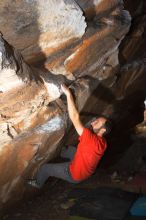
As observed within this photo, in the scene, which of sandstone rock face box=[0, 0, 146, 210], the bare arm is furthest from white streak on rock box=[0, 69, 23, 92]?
the bare arm

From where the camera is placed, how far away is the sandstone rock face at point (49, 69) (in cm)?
363

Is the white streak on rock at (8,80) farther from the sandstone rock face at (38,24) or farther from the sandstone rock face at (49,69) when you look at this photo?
the sandstone rock face at (38,24)

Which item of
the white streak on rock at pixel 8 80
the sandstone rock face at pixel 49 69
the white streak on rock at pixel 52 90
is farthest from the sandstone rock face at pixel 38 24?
the white streak on rock at pixel 8 80

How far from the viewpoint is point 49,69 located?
4391 mm

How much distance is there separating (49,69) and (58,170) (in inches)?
83.0

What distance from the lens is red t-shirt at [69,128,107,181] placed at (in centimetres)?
494

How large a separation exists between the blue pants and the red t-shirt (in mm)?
173

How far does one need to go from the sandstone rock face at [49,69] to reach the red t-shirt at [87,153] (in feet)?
1.97

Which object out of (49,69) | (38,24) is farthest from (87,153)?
(38,24)

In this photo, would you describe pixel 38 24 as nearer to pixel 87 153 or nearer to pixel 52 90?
pixel 52 90

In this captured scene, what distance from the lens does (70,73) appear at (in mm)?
4988

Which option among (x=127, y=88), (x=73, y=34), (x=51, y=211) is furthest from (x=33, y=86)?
(x=127, y=88)

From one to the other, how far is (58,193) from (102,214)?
1.54m

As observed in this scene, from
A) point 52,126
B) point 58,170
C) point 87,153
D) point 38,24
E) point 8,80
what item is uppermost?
point 38,24
